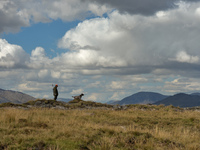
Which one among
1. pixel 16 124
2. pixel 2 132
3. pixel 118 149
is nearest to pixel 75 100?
pixel 16 124

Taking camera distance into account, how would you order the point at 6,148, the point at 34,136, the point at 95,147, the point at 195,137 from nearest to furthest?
the point at 6,148, the point at 95,147, the point at 34,136, the point at 195,137

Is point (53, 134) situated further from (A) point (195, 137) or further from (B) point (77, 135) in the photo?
(A) point (195, 137)

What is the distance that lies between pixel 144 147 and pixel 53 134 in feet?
14.3

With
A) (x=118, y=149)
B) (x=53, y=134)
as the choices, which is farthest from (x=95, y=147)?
(x=53, y=134)

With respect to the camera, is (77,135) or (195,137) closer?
(77,135)

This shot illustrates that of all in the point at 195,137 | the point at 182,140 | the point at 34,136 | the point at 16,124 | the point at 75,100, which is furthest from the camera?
the point at 75,100

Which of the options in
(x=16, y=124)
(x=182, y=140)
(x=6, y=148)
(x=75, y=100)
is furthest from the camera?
(x=75, y=100)

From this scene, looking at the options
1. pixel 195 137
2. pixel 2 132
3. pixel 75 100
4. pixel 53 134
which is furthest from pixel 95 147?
pixel 75 100

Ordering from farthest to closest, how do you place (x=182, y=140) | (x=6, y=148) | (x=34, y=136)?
(x=182, y=140)
(x=34, y=136)
(x=6, y=148)

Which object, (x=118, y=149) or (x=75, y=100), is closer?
(x=118, y=149)

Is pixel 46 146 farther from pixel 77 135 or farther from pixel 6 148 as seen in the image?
pixel 77 135

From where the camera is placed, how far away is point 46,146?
9.16 metres

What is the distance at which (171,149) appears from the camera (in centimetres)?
944

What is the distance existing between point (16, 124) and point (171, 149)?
356 inches
